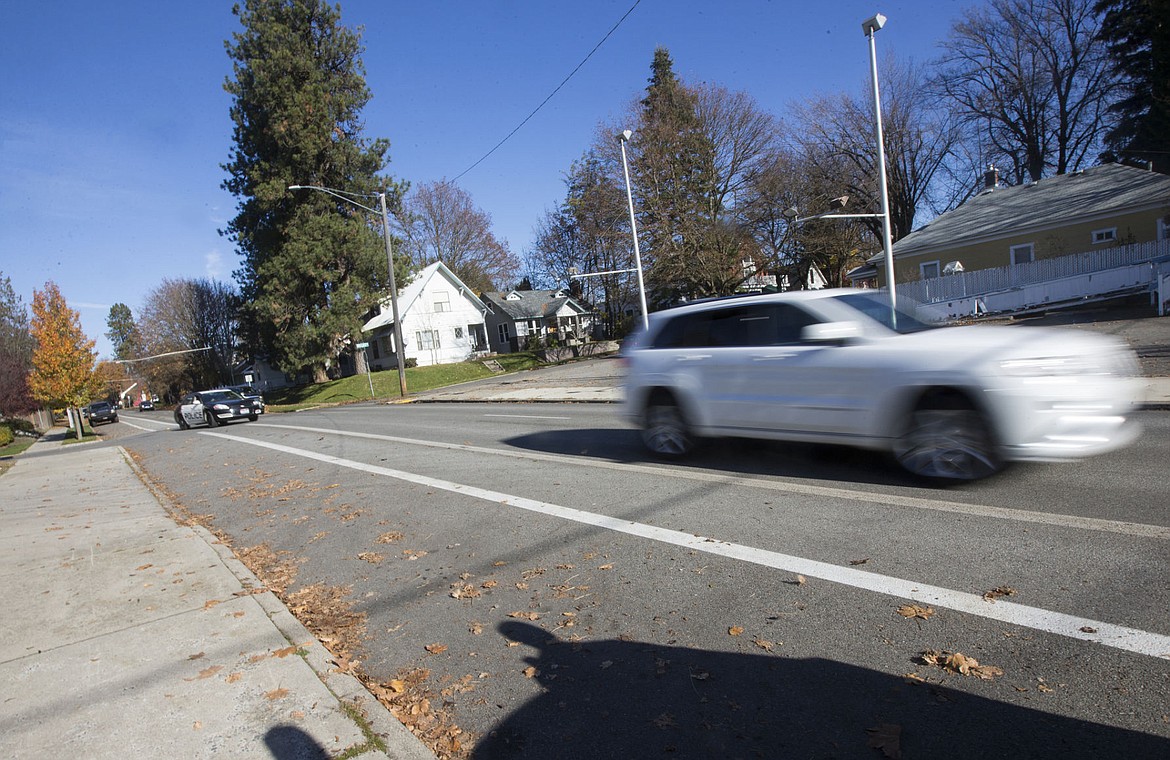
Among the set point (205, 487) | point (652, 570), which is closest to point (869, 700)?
point (652, 570)

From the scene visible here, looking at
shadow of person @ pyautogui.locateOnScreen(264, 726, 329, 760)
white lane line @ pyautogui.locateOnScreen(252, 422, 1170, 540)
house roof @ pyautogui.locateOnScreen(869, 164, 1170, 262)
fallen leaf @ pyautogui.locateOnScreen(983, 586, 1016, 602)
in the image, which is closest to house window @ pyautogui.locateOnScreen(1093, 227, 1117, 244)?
house roof @ pyautogui.locateOnScreen(869, 164, 1170, 262)

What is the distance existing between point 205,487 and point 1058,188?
39073mm

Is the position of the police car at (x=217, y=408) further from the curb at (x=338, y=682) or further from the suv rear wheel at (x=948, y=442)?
the suv rear wheel at (x=948, y=442)

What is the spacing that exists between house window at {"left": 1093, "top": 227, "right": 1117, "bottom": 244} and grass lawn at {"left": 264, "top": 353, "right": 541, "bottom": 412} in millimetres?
29928

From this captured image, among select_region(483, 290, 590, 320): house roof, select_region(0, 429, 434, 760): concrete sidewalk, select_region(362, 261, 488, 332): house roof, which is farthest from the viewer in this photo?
select_region(483, 290, 590, 320): house roof

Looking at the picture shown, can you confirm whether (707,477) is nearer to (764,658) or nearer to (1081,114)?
(764,658)

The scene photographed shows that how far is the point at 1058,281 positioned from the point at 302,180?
130 ft

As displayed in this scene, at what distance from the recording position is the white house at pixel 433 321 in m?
51.2

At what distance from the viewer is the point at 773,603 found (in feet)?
13.1

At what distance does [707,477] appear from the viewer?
735 cm

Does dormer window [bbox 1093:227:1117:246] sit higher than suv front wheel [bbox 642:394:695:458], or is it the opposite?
dormer window [bbox 1093:227:1117:246]

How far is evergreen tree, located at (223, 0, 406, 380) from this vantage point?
128ft

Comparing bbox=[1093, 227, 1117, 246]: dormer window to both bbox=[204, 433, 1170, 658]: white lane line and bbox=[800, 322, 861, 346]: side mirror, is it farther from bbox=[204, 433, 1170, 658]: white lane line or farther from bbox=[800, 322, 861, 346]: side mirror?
bbox=[204, 433, 1170, 658]: white lane line

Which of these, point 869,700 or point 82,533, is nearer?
point 869,700
